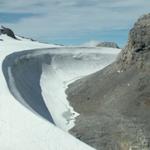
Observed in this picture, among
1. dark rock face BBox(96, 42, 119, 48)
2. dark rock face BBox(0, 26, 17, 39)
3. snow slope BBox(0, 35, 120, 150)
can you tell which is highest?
snow slope BBox(0, 35, 120, 150)

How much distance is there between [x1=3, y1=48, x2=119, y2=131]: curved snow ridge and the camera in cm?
2483

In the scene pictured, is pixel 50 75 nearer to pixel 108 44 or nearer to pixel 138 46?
pixel 138 46

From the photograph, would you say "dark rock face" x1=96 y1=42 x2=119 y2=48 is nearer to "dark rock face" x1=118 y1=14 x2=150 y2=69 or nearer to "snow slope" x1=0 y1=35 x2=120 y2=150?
"snow slope" x1=0 y1=35 x2=120 y2=150

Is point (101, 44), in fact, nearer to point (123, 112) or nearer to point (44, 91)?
point (44, 91)

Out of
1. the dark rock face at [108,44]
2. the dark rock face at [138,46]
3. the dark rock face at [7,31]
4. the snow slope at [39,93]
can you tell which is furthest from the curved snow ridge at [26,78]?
the dark rock face at [108,44]

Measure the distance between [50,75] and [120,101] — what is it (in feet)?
35.6

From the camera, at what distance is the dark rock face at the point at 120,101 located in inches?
842

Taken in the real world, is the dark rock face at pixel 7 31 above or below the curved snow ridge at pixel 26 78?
below

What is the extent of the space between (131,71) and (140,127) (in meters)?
7.27

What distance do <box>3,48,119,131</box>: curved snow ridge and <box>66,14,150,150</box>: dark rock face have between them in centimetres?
89

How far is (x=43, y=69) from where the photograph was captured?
1437 inches

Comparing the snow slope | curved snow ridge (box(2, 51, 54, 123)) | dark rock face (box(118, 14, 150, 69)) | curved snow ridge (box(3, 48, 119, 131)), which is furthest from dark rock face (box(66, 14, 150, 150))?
curved snow ridge (box(2, 51, 54, 123))

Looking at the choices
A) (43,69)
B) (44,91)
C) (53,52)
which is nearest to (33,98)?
(44,91)

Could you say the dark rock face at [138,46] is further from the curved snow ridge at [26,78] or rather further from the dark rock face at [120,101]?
the curved snow ridge at [26,78]
